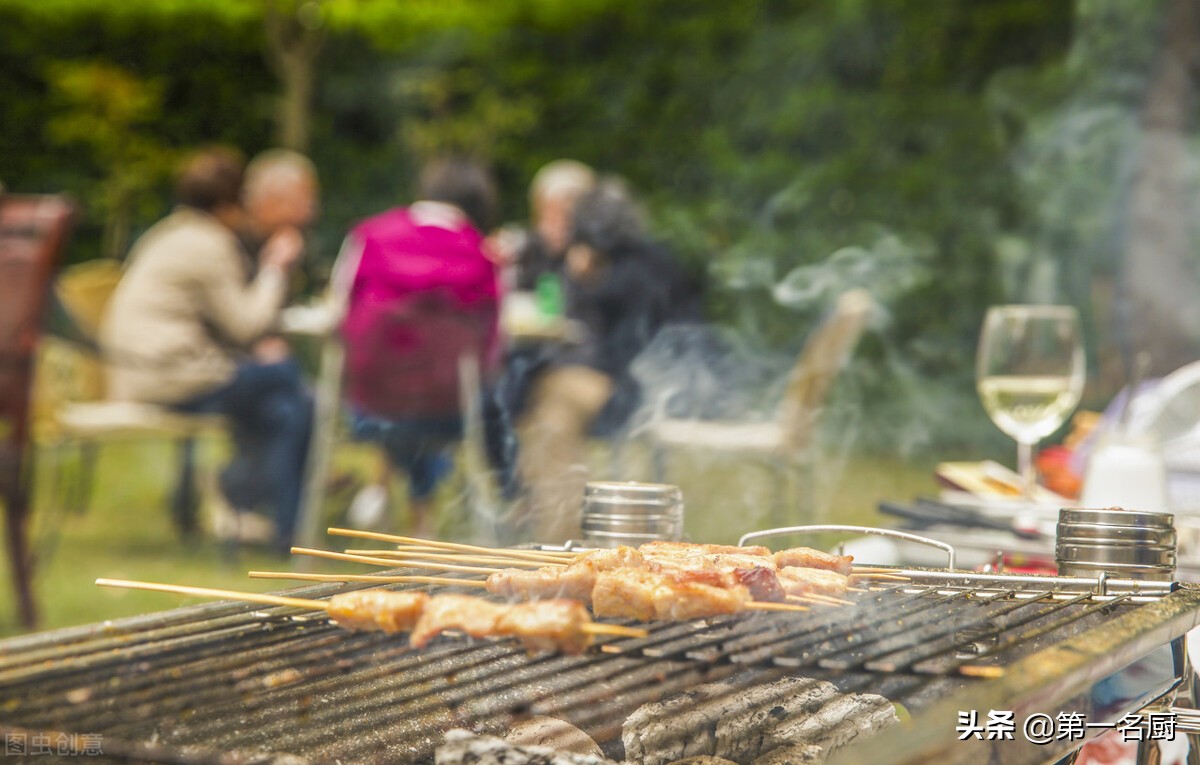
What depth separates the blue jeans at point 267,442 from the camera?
268 inches

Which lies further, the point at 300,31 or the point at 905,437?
the point at 300,31

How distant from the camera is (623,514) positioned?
2.19 m

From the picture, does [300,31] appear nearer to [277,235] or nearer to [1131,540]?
[277,235]

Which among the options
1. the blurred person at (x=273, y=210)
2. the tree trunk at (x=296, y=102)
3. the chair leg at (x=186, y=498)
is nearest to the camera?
the blurred person at (x=273, y=210)

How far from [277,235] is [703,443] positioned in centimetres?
310

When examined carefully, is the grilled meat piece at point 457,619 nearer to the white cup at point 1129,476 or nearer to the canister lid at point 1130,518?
the canister lid at point 1130,518

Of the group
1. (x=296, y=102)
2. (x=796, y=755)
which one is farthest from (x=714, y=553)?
(x=296, y=102)

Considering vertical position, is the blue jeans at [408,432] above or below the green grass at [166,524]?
above

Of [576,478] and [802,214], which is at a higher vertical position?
[802,214]

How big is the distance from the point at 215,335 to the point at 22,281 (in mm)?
1945

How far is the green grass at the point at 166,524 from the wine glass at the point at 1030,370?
1744 mm

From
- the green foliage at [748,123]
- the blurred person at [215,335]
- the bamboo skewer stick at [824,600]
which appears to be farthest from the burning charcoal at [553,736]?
the green foliage at [748,123]

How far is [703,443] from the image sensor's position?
6324mm

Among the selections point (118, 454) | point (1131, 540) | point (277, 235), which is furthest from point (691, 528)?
point (118, 454)
